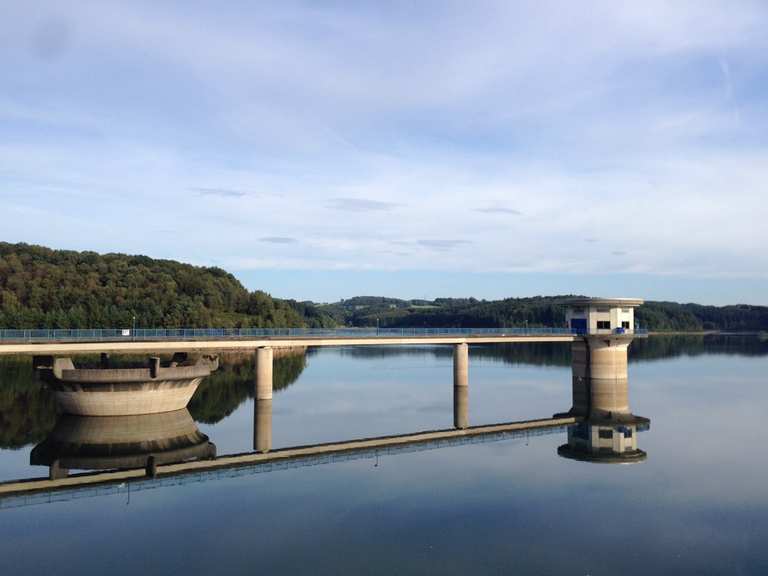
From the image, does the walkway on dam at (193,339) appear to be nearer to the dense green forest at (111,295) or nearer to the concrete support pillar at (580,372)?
the concrete support pillar at (580,372)

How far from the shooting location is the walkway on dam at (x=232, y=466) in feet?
119

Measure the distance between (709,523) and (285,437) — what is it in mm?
31142

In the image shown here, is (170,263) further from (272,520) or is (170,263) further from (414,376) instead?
(272,520)

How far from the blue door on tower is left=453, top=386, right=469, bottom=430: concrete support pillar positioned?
59.5 ft

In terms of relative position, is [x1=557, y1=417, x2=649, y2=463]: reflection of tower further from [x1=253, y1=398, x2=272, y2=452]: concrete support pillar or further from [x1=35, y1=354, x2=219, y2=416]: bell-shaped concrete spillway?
[x1=35, y1=354, x2=219, y2=416]: bell-shaped concrete spillway

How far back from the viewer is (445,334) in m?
80.8

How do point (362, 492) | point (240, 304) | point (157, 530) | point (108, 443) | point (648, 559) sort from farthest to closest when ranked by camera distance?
point (240, 304)
point (108, 443)
point (362, 492)
point (157, 530)
point (648, 559)

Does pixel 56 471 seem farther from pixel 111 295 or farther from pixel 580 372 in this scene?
pixel 111 295

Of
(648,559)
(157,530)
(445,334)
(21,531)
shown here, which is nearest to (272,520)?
(157,530)

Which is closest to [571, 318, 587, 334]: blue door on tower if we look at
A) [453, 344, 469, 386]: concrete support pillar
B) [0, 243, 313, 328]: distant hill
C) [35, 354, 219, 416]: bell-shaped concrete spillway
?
[453, 344, 469, 386]: concrete support pillar

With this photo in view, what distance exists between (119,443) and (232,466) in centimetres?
1327

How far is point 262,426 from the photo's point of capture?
2239 inches

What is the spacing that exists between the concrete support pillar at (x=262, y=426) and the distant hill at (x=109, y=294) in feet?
241

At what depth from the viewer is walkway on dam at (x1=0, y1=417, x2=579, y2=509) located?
36.1 metres
